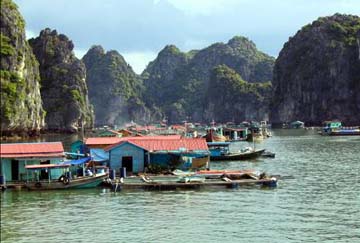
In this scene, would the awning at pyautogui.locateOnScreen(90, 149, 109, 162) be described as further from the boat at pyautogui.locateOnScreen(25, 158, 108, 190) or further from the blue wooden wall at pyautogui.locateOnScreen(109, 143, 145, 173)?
the boat at pyautogui.locateOnScreen(25, 158, 108, 190)

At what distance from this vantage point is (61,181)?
3831 centimetres

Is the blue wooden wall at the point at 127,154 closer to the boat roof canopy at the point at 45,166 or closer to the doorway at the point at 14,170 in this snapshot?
the boat roof canopy at the point at 45,166

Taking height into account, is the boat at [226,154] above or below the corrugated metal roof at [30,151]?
below

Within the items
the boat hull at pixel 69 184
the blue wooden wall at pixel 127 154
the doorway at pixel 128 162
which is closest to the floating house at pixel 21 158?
the boat hull at pixel 69 184

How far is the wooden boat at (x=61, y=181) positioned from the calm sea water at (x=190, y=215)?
0.75 metres

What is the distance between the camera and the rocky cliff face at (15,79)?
10931 centimetres

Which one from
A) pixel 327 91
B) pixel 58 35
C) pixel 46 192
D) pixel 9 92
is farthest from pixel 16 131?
pixel 327 91

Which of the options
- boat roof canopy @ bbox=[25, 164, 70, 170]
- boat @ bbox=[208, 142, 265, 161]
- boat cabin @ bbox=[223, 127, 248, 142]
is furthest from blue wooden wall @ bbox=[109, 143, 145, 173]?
boat cabin @ bbox=[223, 127, 248, 142]

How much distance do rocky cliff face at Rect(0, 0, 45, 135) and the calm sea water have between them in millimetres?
75718

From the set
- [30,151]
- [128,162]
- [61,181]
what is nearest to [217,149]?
[128,162]

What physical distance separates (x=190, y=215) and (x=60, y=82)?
14783cm

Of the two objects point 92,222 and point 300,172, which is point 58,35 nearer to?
point 300,172

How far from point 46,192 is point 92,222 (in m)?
10.0

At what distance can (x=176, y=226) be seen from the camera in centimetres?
2725
